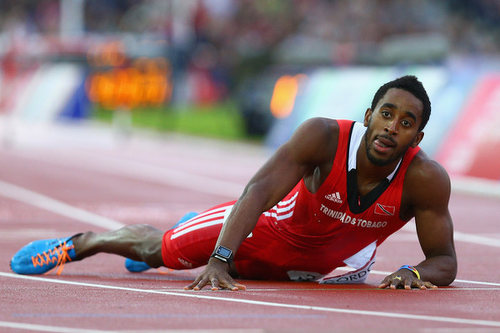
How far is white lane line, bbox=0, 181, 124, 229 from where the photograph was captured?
42.1ft

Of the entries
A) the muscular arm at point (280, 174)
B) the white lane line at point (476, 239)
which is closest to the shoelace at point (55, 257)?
the muscular arm at point (280, 174)

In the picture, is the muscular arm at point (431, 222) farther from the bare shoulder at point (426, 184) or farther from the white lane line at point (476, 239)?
the white lane line at point (476, 239)

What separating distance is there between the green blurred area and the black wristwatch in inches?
949

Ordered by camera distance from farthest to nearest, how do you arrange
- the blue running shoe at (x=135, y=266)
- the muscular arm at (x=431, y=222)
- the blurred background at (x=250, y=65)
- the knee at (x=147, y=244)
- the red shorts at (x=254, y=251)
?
the blurred background at (x=250, y=65)
the blue running shoe at (x=135, y=266)
the knee at (x=147, y=244)
the red shorts at (x=254, y=251)
the muscular arm at (x=431, y=222)

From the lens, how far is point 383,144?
703 cm

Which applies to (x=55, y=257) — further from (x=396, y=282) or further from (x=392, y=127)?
(x=392, y=127)

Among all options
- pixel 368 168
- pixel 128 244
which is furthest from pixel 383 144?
pixel 128 244

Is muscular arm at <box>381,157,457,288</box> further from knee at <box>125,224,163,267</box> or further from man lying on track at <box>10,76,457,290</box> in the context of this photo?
knee at <box>125,224,163,267</box>

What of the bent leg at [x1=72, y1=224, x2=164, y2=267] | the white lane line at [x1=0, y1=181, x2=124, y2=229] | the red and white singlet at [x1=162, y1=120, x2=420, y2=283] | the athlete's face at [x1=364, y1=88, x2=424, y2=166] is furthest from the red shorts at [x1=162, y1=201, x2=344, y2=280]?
the white lane line at [x1=0, y1=181, x2=124, y2=229]

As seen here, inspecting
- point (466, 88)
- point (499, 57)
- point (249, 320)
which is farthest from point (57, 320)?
point (499, 57)

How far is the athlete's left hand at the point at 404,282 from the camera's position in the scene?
7.23 m

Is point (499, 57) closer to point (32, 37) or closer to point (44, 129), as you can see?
point (44, 129)

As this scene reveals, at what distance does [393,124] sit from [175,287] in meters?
1.87

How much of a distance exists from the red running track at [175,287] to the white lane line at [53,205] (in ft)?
0.05
